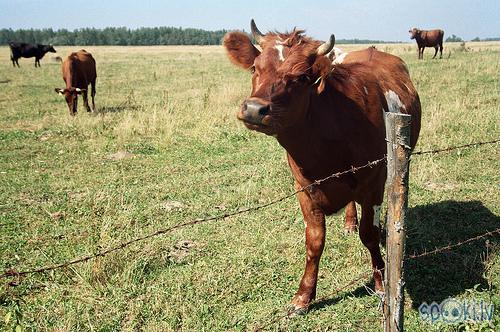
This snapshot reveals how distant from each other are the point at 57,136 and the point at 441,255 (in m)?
8.86

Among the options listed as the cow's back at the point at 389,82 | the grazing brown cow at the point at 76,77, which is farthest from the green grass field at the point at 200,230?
the grazing brown cow at the point at 76,77

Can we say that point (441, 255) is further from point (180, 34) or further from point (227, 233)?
point (180, 34)

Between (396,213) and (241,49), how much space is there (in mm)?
2094

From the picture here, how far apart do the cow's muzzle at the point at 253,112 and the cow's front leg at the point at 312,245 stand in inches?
43.4

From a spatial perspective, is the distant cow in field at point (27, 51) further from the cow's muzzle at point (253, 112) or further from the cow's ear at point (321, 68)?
the cow's muzzle at point (253, 112)

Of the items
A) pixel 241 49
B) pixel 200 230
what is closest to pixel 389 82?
pixel 241 49

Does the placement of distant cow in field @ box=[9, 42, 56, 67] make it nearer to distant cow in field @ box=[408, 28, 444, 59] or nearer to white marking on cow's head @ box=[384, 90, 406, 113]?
distant cow in field @ box=[408, 28, 444, 59]

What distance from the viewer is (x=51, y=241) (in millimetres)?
4953

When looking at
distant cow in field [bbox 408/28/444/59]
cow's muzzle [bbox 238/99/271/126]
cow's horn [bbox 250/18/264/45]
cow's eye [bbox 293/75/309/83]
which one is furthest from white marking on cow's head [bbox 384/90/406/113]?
→ distant cow in field [bbox 408/28/444/59]

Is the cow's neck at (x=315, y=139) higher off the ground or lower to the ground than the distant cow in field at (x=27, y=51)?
lower

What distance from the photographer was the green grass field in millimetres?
3615

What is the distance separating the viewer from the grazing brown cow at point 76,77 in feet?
40.7

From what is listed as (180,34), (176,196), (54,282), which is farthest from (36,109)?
(180,34)

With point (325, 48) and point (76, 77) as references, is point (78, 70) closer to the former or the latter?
point (76, 77)
